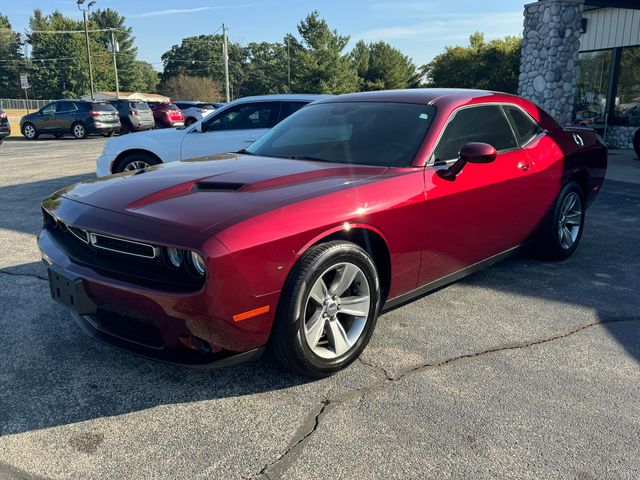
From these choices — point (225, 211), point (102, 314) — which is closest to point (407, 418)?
point (225, 211)

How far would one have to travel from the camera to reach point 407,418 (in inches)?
105

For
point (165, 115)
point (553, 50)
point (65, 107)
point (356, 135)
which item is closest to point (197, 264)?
point (356, 135)

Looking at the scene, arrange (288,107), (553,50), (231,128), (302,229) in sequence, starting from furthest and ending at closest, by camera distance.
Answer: (553,50) → (231,128) → (288,107) → (302,229)

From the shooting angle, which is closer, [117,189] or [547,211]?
[117,189]

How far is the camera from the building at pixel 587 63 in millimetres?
12047

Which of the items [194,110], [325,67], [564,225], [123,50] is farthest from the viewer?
[123,50]

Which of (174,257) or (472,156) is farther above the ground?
(472,156)

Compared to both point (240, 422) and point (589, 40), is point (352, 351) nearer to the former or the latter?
point (240, 422)

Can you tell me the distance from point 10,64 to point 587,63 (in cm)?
8718

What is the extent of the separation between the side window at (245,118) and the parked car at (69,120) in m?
16.7

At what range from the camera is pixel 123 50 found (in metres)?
99.4

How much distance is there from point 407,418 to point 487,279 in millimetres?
2305

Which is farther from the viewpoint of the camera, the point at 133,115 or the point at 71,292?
the point at 133,115

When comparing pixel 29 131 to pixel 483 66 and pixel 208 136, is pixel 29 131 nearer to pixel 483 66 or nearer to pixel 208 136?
pixel 208 136
